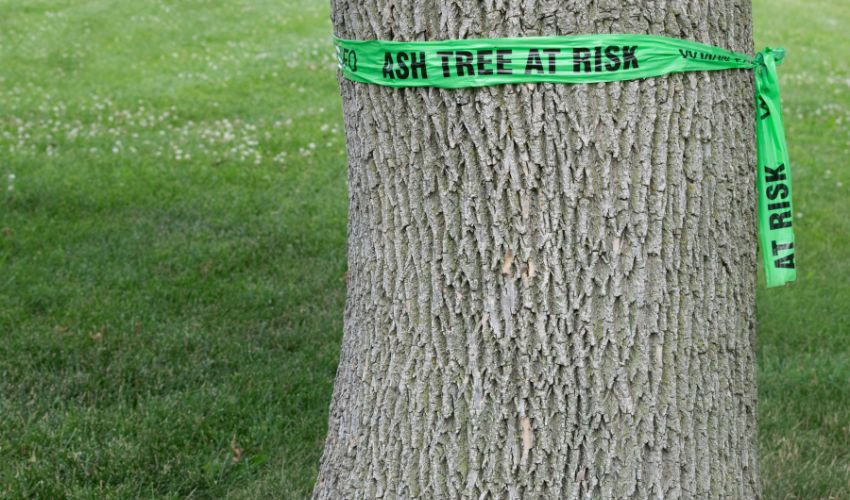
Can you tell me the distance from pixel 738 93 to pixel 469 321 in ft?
2.98

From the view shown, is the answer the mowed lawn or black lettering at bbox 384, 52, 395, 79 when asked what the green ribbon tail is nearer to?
black lettering at bbox 384, 52, 395, 79

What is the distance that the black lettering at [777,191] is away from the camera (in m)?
2.76

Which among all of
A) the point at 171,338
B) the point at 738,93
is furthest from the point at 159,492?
the point at 738,93

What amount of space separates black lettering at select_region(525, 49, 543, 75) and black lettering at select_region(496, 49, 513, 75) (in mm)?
42

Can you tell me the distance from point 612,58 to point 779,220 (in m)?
0.81

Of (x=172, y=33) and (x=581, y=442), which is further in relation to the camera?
(x=172, y=33)

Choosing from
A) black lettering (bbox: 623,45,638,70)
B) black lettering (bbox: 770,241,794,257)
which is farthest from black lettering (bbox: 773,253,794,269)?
black lettering (bbox: 623,45,638,70)

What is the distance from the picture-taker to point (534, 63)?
2.31m

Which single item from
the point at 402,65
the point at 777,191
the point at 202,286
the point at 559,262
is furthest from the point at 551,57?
the point at 202,286

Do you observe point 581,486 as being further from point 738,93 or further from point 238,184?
point 238,184

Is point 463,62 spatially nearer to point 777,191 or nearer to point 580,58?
point 580,58

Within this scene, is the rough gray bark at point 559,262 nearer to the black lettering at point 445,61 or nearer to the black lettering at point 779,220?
the black lettering at point 445,61

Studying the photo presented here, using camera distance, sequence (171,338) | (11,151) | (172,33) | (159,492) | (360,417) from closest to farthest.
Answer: (360,417), (159,492), (171,338), (11,151), (172,33)

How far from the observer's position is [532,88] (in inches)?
91.8
